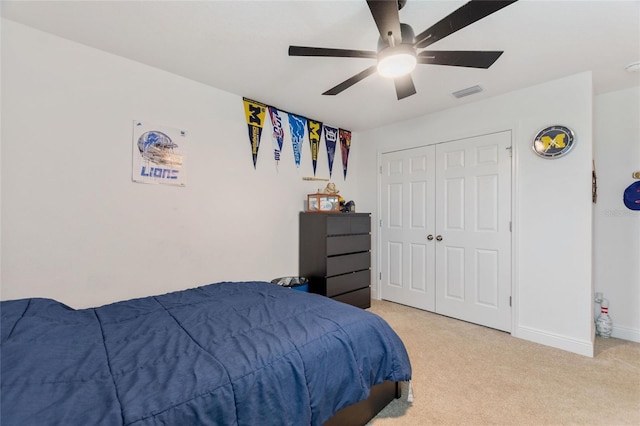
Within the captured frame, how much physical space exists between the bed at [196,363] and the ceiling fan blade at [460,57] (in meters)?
1.52

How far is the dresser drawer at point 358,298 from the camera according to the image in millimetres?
3258

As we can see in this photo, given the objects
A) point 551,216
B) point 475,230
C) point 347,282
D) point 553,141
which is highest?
point 553,141

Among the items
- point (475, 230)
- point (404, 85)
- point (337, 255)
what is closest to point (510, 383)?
point (475, 230)

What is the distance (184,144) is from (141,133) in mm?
332

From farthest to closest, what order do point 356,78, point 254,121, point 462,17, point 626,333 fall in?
point 254,121
point 626,333
point 356,78
point 462,17

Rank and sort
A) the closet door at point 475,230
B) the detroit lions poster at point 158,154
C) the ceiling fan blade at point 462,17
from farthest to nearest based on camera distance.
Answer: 1. the closet door at point 475,230
2. the detroit lions poster at point 158,154
3. the ceiling fan blade at point 462,17

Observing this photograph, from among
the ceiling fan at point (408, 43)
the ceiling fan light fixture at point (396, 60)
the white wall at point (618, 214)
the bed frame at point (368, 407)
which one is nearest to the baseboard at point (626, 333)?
the white wall at point (618, 214)

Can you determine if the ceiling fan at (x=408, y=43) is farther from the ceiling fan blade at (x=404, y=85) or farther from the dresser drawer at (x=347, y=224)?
the dresser drawer at (x=347, y=224)

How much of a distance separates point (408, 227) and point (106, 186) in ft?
10.2

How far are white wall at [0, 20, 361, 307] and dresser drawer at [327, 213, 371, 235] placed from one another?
804mm

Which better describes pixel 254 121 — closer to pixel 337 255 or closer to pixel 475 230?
pixel 337 255

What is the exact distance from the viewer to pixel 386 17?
4.27ft

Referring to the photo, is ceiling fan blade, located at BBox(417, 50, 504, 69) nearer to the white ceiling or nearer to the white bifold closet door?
the white ceiling

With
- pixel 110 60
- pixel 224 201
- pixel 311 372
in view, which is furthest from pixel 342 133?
pixel 311 372
